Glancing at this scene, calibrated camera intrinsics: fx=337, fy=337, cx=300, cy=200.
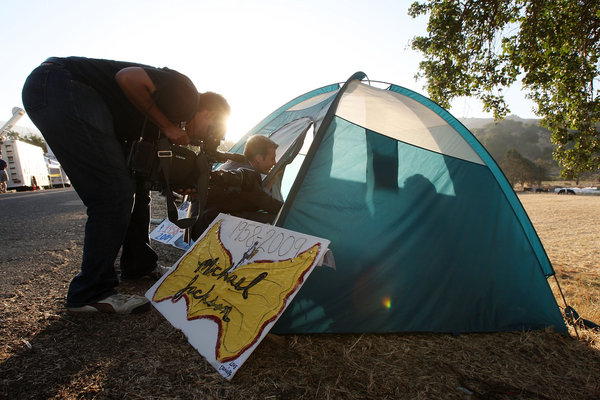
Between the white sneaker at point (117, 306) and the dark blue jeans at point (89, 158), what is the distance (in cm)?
4

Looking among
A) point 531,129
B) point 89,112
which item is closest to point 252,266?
point 89,112

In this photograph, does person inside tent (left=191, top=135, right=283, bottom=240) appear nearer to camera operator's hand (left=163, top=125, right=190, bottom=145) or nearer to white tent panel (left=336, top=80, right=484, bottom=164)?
camera operator's hand (left=163, top=125, right=190, bottom=145)

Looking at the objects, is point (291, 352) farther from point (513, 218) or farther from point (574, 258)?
point (574, 258)

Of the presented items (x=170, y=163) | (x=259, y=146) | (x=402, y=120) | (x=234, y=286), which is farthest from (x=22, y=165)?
(x=402, y=120)

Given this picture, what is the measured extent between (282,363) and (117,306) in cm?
111

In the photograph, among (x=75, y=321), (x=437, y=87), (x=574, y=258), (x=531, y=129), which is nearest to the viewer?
(x=75, y=321)

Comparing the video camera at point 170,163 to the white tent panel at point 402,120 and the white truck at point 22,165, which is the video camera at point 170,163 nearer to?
the white tent panel at point 402,120

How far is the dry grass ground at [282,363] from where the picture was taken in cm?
150

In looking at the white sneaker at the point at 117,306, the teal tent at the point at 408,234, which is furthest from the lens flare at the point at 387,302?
the white sneaker at the point at 117,306

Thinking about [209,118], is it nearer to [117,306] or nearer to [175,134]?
[175,134]

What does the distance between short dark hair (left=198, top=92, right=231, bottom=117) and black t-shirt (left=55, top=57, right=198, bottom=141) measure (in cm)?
19

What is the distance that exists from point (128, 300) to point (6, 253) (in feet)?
7.79

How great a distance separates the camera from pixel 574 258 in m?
5.39

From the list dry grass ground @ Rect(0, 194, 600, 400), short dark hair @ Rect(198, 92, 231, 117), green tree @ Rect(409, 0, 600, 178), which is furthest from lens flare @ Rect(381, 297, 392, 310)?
green tree @ Rect(409, 0, 600, 178)
